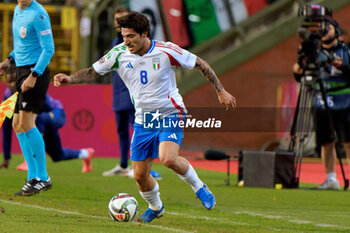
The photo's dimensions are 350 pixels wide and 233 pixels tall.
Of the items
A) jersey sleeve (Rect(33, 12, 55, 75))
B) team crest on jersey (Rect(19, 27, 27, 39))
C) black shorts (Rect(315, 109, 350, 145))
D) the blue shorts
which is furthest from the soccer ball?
black shorts (Rect(315, 109, 350, 145))

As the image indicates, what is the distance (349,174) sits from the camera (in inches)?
529

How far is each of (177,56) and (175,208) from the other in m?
1.96

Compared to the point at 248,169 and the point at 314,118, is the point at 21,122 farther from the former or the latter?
the point at 314,118

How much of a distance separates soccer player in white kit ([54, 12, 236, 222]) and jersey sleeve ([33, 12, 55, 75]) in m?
1.60

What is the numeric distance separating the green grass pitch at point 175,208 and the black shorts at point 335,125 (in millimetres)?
811

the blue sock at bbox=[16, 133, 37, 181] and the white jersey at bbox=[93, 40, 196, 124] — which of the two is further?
the blue sock at bbox=[16, 133, 37, 181]

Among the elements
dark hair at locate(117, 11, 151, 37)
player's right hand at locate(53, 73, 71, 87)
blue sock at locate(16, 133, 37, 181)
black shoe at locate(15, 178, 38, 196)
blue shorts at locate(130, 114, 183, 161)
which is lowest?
black shoe at locate(15, 178, 38, 196)

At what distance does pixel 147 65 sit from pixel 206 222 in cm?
147

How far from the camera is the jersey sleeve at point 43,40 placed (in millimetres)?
8172

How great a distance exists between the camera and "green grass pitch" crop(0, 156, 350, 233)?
629cm

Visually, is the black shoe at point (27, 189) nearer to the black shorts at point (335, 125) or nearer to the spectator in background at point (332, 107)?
the spectator in background at point (332, 107)

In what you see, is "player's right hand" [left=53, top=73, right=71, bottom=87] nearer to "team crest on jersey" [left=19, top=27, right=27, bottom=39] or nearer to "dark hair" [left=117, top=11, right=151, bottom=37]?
"dark hair" [left=117, top=11, right=151, bottom=37]

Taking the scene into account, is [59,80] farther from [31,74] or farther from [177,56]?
[31,74]

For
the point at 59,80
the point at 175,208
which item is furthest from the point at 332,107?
the point at 59,80
